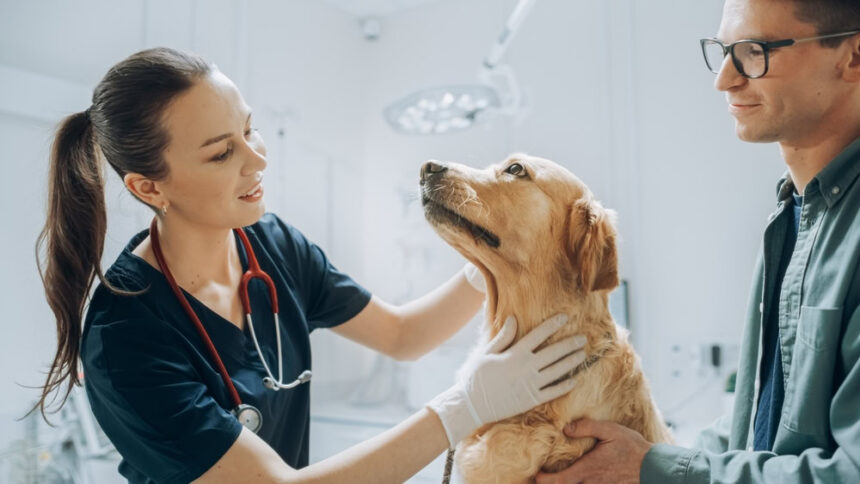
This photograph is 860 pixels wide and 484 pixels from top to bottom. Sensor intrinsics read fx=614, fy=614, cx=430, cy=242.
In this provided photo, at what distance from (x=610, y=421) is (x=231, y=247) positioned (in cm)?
90

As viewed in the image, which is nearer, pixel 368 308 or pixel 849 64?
pixel 849 64

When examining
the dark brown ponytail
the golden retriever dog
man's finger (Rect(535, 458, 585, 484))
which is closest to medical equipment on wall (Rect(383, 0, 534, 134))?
the golden retriever dog

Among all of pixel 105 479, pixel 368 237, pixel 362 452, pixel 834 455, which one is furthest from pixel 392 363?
pixel 834 455

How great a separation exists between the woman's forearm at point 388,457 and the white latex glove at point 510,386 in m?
0.03

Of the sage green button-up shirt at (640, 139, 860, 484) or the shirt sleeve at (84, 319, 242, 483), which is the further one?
the shirt sleeve at (84, 319, 242, 483)

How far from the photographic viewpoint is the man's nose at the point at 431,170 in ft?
3.92

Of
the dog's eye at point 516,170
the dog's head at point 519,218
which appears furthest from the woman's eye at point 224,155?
the dog's eye at point 516,170

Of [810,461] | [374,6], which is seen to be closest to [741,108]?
[810,461]

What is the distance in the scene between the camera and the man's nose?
3.92 feet

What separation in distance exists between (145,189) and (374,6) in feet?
8.28

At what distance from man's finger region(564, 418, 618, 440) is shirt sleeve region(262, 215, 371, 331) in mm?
663

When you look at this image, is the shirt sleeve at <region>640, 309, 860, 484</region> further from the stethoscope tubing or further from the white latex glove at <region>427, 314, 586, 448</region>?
the stethoscope tubing

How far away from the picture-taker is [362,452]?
1.11 metres

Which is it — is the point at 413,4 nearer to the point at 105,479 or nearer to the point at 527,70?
the point at 527,70
